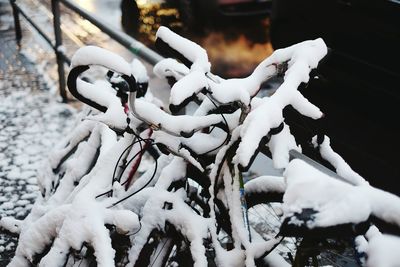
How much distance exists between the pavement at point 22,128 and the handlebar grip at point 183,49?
179 cm

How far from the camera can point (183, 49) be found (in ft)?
6.11

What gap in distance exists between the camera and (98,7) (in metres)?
8.41

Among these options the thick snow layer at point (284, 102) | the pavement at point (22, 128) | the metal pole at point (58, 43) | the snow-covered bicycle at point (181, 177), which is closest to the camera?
the thick snow layer at point (284, 102)

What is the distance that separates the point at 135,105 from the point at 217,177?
0.43 metres

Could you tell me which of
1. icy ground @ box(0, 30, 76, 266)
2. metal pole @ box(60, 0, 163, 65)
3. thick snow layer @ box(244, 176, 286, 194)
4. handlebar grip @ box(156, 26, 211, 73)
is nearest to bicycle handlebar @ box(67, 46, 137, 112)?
handlebar grip @ box(156, 26, 211, 73)

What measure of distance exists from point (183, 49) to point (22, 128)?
9.47 ft

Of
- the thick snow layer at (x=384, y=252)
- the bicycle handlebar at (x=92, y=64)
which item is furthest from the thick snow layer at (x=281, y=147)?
the bicycle handlebar at (x=92, y=64)

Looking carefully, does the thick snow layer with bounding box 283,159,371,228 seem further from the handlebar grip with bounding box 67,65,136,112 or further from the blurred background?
the blurred background

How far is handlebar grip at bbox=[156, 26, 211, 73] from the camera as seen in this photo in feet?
5.97

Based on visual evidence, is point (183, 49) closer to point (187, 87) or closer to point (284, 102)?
point (187, 87)

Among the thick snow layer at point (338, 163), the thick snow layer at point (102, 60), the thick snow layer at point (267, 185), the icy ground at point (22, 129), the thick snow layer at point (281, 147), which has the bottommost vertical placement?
the icy ground at point (22, 129)

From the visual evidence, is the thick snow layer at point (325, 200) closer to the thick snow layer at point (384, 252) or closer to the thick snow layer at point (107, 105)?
the thick snow layer at point (384, 252)

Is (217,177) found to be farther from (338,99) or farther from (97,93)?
(338,99)

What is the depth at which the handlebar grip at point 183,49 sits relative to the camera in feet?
5.97
